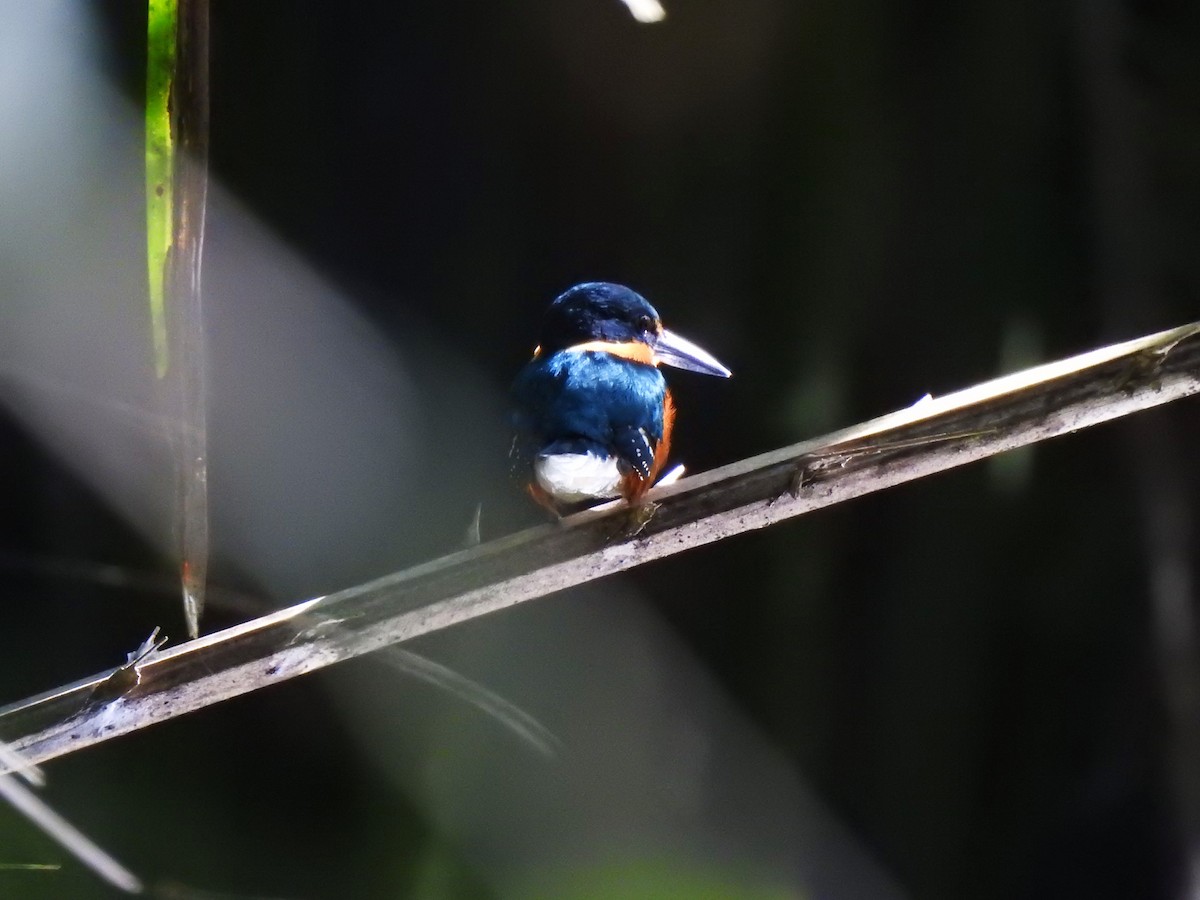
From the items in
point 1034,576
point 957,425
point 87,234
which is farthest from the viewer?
point 1034,576

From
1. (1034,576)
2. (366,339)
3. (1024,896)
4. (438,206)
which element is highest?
(438,206)

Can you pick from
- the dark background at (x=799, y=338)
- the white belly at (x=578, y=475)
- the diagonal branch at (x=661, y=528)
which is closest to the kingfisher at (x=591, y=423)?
the white belly at (x=578, y=475)

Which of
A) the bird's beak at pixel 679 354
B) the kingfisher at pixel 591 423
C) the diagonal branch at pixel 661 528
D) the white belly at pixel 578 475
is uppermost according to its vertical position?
the bird's beak at pixel 679 354

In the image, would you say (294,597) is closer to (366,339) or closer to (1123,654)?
(366,339)

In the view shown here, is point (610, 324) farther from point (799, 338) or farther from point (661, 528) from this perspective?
point (661, 528)

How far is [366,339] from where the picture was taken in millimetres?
2029

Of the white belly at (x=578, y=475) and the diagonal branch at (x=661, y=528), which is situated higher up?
the white belly at (x=578, y=475)

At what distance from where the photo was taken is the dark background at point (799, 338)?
1877 mm

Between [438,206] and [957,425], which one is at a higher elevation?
[438,206]

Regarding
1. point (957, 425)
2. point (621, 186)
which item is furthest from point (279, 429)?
point (957, 425)

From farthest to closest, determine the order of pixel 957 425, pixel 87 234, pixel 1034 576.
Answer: pixel 1034 576
pixel 87 234
pixel 957 425

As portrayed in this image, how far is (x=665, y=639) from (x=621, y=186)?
886 mm

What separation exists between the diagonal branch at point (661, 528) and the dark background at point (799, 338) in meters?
0.93

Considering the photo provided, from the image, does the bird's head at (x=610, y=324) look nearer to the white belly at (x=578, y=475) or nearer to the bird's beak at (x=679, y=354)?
the bird's beak at (x=679, y=354)
